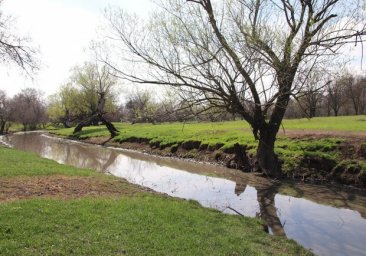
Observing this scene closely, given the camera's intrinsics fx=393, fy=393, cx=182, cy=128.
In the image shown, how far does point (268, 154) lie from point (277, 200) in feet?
17.0

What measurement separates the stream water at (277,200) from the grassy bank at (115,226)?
1366mm

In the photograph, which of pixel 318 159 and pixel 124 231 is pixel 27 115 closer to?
pixel 318 159

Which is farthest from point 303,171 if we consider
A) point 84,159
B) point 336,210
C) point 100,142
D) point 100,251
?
point 100,142

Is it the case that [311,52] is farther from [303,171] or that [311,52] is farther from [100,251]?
[100,251]

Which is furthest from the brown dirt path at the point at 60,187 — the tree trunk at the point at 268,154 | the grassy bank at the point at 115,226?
the tree trunk at the point at 268,154

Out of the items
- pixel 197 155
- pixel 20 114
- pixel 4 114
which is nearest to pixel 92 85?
pixel 4 114

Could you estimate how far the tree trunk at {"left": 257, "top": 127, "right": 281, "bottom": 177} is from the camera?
19.4 meters

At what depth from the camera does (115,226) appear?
8898mm

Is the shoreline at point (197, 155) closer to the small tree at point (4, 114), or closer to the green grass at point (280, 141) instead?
the green grass at point (280, 141)

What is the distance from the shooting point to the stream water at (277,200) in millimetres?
10570

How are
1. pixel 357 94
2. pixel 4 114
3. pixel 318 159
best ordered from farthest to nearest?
pixel 4 114 < pixel 357 94 < pixel 318 159

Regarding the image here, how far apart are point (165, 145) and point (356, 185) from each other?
17.3 m

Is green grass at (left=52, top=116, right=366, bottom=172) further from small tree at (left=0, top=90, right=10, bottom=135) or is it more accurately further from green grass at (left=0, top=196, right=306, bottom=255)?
small tree at (left=0, top=90, right=10, bottom=135)

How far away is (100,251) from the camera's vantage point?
24.3 ft
